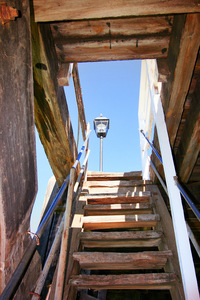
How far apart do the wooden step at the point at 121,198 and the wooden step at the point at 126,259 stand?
1035 mm

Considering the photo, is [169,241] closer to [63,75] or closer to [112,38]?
[63,75]

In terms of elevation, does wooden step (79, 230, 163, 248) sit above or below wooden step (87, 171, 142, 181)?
below

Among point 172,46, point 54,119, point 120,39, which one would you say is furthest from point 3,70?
point 172,46

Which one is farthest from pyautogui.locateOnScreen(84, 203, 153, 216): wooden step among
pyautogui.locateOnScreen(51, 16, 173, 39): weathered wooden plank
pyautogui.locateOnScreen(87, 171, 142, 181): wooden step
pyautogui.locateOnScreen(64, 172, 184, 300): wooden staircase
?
pyautogui.locateOnScreen(51, 16, 173, 39): weathered wooden plank

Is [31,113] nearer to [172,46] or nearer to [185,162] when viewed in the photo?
[172,46]

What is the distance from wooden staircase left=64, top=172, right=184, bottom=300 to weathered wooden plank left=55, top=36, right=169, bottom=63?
1946 mm

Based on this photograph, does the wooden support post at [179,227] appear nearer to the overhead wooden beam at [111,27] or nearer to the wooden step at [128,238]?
the wooden step at [128,238]

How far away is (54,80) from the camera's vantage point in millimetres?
2305

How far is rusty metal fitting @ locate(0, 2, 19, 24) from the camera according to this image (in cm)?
128

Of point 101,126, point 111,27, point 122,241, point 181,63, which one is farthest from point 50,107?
point 101,126

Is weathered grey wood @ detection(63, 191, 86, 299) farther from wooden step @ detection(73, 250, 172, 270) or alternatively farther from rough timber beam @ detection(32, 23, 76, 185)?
rough timber beam @ detection(32, 23, 76, 185)

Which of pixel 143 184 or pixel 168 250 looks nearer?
pixel 168 250

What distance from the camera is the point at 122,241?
242 cm

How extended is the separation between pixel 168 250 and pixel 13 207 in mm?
1657
